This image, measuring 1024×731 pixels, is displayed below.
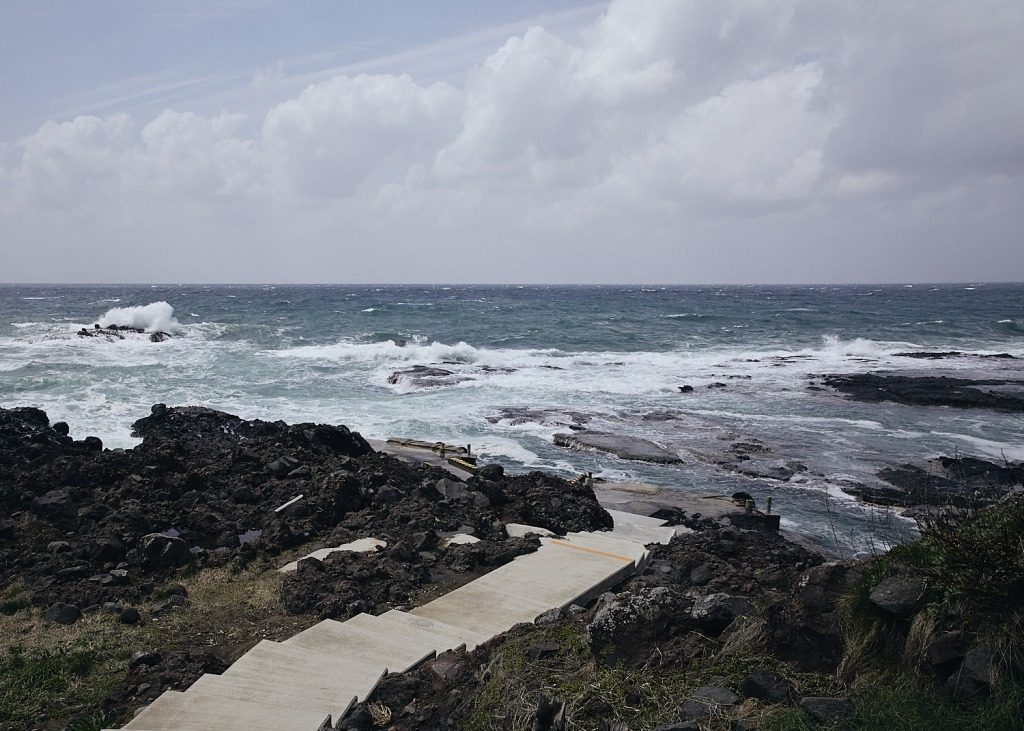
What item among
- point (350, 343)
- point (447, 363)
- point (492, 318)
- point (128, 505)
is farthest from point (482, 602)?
point (492, 318)

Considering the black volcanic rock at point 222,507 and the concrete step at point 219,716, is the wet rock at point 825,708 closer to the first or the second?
the concrete step at point 219,716

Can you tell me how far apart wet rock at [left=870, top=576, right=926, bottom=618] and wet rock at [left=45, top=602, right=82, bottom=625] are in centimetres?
674

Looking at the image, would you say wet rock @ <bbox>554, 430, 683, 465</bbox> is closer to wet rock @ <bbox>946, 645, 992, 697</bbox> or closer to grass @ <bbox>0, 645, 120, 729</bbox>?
grass @ <bbox>0, 645, 120, 729</bbox>

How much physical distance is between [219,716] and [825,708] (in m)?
3.71

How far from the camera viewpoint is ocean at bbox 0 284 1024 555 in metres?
17.4

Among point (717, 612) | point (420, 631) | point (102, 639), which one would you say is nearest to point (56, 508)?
point (102, 639)

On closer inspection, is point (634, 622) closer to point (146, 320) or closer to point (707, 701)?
point (707, 701)

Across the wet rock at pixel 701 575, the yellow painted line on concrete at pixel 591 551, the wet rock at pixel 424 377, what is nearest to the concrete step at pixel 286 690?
the yellow painted line on concrete at pixel 591 551

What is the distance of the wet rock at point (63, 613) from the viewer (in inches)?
284

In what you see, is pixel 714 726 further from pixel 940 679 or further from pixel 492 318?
pixel 492 318

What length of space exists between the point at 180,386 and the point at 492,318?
135 feet

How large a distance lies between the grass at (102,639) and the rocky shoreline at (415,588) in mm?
29

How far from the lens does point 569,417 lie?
2261 centimetres

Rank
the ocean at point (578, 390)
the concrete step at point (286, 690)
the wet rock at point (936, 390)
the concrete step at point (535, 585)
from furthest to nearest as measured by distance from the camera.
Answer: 1. the wet rock at point (936, 390)
2. the ocean at point (578, 390)
3. the concrete step at point (535, 585)
4. the concrete step at point (286, 690)
